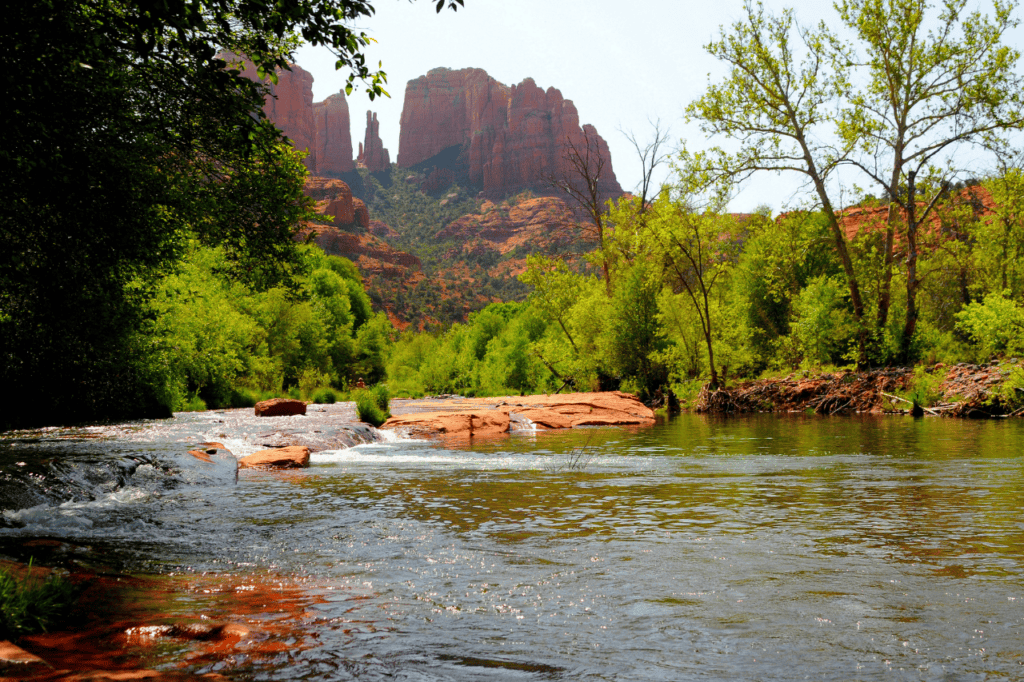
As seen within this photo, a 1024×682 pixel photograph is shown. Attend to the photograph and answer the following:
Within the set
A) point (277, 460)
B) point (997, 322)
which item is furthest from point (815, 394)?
point (277, 460)

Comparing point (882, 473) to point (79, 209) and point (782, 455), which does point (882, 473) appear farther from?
point (79, 209)

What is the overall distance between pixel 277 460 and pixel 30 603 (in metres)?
10.9

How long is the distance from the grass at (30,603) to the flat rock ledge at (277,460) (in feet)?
32.9

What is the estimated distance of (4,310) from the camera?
1372 cm

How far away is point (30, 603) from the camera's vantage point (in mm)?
4344

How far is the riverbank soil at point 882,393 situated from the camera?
23.2m

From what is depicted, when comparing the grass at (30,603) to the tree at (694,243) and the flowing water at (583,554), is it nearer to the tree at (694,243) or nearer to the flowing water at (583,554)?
the flowing water at (583,554)

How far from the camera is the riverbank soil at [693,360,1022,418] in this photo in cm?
2323

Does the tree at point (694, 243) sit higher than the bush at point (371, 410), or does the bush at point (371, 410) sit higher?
the tree at point (694, 243)

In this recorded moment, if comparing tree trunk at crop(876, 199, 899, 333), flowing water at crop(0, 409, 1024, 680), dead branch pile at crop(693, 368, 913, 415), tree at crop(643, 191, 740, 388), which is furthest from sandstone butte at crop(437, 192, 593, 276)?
flowing water at crop(0, 409, 1024, 680)

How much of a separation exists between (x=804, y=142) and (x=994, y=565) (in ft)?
92.5

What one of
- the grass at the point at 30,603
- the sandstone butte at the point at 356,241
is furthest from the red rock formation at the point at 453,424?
the sandstone butte at the point at 356,241

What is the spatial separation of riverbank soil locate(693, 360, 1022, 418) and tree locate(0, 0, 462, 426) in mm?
22766

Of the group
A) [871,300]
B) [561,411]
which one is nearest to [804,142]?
[871,300]
